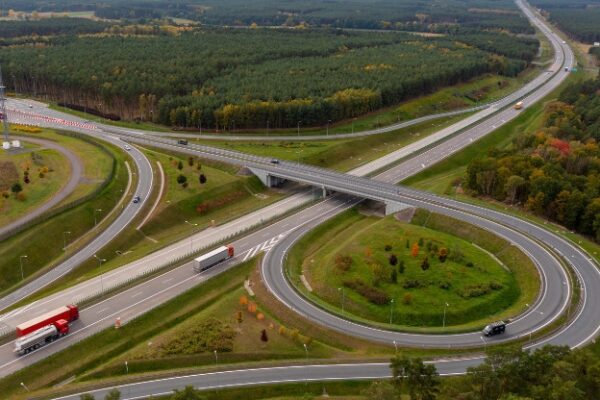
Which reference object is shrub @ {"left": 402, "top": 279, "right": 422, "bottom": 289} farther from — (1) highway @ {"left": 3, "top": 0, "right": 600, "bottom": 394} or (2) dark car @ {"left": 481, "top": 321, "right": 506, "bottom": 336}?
(2) dark car @ {"left": 481, "top": 321, "right": 506, "bottom": 336}

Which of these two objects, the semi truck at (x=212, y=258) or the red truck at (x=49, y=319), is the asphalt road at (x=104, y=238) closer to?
the red truck at (x=49, y=319)

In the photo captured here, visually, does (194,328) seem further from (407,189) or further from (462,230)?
(407,189)

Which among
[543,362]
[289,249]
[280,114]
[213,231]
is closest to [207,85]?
[280,114]

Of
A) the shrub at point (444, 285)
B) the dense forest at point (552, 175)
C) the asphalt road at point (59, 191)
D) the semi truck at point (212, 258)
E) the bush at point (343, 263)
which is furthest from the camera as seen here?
the dense forest at point (552, 175)

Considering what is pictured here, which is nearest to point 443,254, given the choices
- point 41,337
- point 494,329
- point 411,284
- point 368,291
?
point 411,284

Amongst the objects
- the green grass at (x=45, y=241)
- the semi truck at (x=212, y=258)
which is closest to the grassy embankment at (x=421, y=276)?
the semi truck at (x=212, y=258)

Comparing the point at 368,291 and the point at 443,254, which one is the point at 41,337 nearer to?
the point at 368,291

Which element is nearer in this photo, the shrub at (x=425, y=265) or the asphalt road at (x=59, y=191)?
the shrub at (x=425, y=265)
